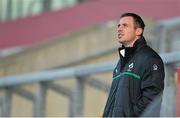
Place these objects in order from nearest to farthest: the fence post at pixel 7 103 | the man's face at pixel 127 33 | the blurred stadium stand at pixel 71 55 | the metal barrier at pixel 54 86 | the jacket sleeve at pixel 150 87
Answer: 1. the jacket sleeve at pixel 150 87
2. the man's face at pixel 127 33
3. the metal barrier at pixel 54 86
4. the blurred stadium stand at pixel 71 55
5. the fence post at pixel 7 103

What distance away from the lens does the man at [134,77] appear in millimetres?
5008

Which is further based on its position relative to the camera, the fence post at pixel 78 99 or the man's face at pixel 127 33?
the fence post at pixel 78 99

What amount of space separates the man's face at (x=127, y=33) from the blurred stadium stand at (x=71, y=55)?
0.80 m

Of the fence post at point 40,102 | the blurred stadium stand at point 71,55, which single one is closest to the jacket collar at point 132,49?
the blurred stadium stand at point 71,55

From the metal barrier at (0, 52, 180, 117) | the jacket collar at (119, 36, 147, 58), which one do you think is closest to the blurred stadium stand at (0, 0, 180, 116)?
the metal barrier at (0, 52, 180, 117)

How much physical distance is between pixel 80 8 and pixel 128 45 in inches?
422

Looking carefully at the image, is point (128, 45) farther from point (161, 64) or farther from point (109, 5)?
point (109, 5)

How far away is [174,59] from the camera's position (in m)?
5.94

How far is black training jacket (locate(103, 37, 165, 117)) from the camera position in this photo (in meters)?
5.00

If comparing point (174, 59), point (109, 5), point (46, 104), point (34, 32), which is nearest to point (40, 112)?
point (46, 104)

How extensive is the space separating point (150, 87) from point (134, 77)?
0.49 feet

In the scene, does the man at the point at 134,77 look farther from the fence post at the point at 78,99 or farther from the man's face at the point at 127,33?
the fence post at the point at 78,99

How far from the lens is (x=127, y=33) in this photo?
17.0ft

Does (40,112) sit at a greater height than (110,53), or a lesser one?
lesser
